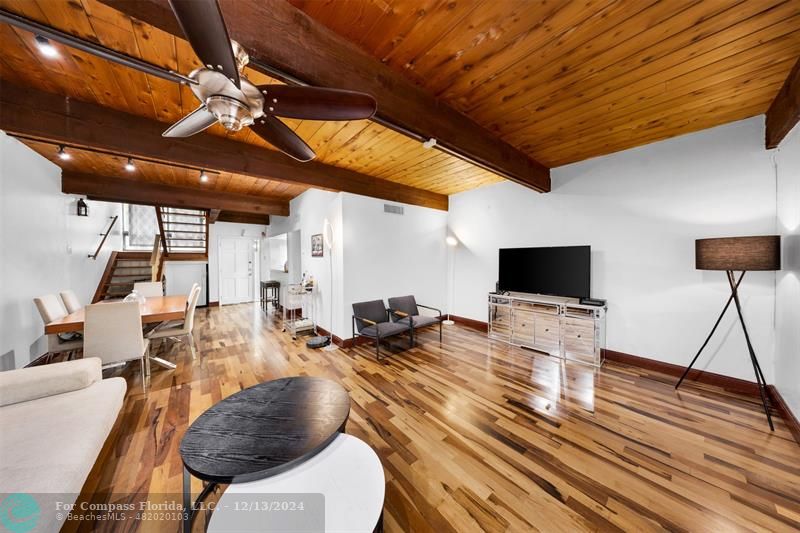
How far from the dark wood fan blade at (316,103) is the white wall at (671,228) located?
3.77m

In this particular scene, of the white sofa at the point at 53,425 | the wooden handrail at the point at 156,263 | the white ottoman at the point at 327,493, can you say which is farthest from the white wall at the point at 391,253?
the wooden handrail at the point at 156,263

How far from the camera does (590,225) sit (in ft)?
12.0

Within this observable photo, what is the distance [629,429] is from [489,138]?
9.95 feet

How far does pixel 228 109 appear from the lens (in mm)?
1113

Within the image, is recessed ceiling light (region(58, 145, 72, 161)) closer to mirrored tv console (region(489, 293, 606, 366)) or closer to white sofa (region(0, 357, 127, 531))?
white sofa (region(0, 357, 127, 531))

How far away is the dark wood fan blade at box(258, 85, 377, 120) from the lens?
116 cm

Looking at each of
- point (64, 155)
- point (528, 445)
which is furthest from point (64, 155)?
point (528, 445)

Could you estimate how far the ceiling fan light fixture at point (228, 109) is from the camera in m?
1.09

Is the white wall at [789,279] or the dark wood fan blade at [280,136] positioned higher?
the dark wood fan blade at [280,136]

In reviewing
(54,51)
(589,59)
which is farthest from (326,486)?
(54,51)

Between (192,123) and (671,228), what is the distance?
4784 mm

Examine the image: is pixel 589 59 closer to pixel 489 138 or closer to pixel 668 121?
pixel 489 138

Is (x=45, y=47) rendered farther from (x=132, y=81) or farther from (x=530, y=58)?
(x=530, y=58)

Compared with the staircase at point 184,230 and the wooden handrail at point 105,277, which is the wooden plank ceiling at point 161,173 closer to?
the staircase at point 184,230
